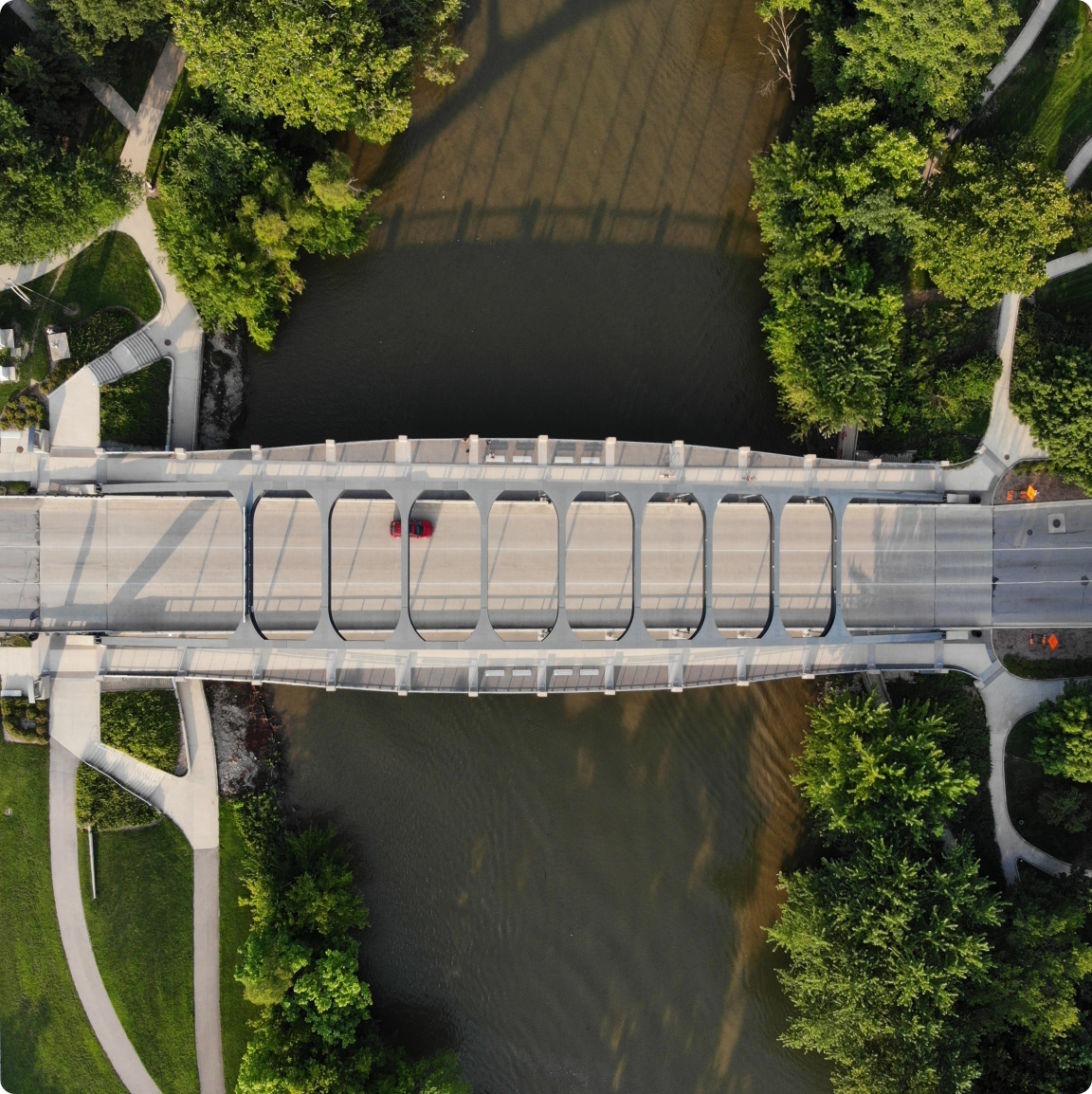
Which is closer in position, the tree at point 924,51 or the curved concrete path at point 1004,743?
the tree at point 924,51

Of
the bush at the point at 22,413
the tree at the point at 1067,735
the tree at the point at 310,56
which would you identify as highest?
the tree at the point at 310,56

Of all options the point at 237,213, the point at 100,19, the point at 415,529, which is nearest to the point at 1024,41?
the point at 415,529

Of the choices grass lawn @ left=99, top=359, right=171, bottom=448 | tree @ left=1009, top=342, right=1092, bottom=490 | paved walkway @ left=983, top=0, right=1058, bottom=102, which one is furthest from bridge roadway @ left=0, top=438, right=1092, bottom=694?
paved walkway @ left=983, top=0, right=1058, bottom=102

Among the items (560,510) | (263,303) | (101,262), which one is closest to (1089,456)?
(560,510)

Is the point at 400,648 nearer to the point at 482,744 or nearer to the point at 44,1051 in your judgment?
the point at 482,744

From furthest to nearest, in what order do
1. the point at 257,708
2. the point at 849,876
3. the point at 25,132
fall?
the point at 257,708 < the point at 849,876 < the point at 25,132

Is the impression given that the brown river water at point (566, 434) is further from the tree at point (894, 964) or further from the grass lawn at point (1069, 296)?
the grass lawn at point (1069, 296)

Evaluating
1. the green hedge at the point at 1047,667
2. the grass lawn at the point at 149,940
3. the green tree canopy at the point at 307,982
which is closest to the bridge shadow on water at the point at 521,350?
the green hedge at the point at 1047,667
